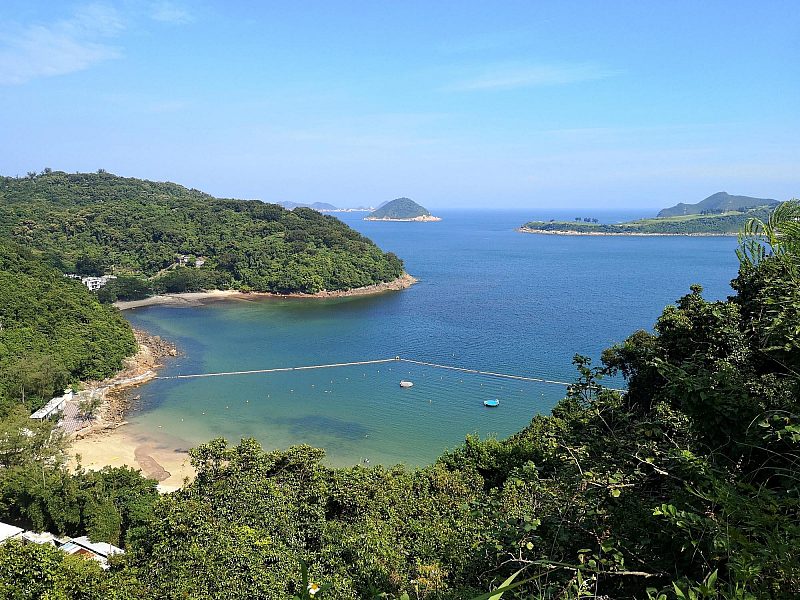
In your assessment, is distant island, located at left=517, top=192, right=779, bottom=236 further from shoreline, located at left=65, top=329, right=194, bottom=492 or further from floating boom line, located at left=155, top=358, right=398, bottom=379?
shoreline, located at left=65, top=329, right=194, bottom=492

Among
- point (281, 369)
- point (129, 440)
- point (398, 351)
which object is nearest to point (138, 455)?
point (129, 440)

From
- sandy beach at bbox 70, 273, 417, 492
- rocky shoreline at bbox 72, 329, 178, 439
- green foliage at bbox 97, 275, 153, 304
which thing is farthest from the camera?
green foliage at bbox 97, 275, 153, 304

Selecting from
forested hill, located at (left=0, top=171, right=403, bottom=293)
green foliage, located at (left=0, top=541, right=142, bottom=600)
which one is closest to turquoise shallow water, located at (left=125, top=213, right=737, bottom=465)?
forested hill, located at (left=0, top=171, right=403, bottom=293)

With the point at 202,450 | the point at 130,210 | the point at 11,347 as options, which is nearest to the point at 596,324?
the point at 202,450

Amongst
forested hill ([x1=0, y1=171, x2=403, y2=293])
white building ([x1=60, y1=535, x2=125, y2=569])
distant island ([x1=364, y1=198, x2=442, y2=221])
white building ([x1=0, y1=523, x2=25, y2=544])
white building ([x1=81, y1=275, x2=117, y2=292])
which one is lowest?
white building ([x1=60, y1=535, x2=125, y2=569])

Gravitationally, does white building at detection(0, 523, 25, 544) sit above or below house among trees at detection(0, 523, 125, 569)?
above
